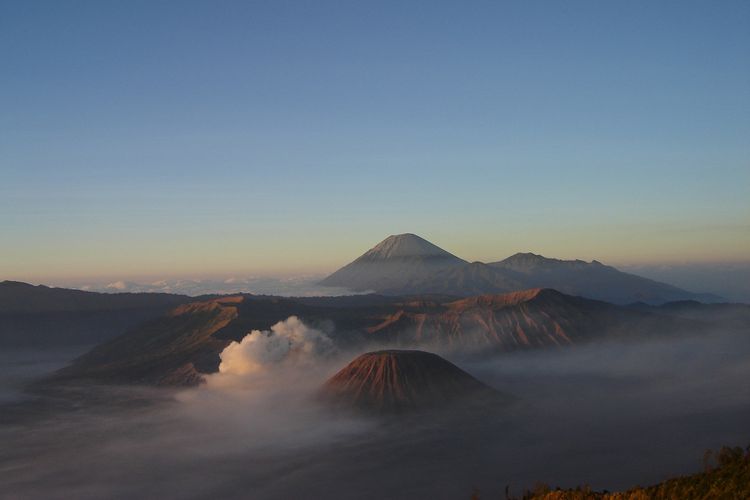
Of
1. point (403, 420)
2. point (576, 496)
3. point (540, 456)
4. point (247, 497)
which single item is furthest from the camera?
point (403, 420)

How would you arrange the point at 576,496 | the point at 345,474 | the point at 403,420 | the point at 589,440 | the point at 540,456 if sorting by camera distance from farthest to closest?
the point at 403,420
the point at 589,440
the point at 540,456
the point at 345,474
the point at 576,496

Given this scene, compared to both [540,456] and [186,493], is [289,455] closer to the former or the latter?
[186,493]

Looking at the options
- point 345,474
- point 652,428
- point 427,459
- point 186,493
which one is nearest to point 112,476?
point 186,493

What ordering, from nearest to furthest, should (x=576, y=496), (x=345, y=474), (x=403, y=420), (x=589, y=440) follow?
(x=576, y=496) → (x=345, y=474) → (x=589, y=440) → (x=403, y=420)

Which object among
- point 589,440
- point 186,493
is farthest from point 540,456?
point 186,493

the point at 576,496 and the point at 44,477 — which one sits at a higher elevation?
the point at 576,496

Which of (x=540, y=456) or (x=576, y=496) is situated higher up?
(x=576, y=496)

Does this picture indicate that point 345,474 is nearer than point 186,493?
No

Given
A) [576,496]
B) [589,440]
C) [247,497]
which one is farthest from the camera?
[589,440]

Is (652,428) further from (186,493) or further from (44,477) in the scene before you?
(44,477)
